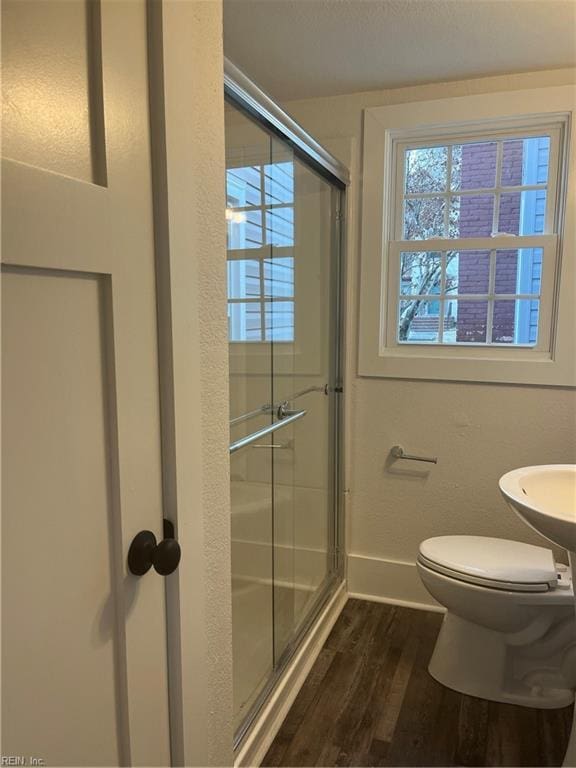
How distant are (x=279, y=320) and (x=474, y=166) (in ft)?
3.70

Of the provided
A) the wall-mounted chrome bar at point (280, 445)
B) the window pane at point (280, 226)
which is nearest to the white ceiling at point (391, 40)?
the window pane at point (280, 226)

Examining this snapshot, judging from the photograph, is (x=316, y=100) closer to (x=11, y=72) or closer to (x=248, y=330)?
(x=248, y=330)

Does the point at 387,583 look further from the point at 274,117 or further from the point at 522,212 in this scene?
the point at 274,117

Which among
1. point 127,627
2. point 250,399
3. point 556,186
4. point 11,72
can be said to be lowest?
point 127,627

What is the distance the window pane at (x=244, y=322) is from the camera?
1661mm

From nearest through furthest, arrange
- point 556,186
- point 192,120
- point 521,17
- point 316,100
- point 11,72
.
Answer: point 11,72, point 192,120, point 521,17, point 556,186, point 316,100

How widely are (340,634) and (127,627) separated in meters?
1.64


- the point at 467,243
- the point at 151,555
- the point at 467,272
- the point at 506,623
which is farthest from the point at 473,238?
the point at 151,555

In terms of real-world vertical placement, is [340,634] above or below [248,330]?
below

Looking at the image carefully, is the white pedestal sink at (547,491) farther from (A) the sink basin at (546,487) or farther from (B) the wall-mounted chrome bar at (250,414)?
(B) the wall-mounted chrome bar at (250,414)

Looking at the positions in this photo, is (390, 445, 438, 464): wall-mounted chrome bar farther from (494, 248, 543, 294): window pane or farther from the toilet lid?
(494, 248, 543, 294): window pane

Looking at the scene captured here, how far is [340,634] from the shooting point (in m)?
2.26

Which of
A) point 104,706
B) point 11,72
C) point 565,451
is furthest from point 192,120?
point 565,451

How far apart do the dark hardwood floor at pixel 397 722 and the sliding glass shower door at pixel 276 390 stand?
17 cm
